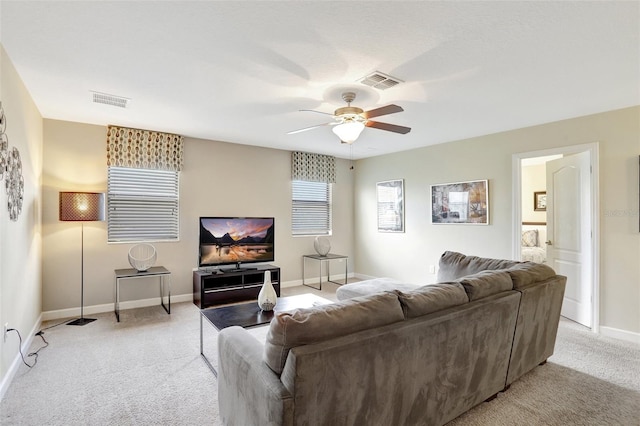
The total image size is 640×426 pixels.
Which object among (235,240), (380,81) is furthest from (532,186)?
(235,240)

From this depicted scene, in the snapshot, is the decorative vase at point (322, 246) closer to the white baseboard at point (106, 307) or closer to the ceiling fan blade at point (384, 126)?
the white baseboard at point (106, 307)

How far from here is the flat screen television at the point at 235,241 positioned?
15.6ft

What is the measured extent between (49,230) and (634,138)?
6.73 m

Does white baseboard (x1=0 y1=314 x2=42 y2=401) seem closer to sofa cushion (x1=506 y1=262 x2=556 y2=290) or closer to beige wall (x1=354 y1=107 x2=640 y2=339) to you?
sofa cushion (x1=506 y1=262 x2=556 y2=290)

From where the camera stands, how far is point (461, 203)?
16.6 feet

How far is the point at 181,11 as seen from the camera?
6.33 feet

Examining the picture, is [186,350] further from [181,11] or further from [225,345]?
[181,11]

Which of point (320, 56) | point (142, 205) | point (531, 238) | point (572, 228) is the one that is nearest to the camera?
point (320, 56)

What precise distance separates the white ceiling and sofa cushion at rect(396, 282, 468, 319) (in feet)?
5.34

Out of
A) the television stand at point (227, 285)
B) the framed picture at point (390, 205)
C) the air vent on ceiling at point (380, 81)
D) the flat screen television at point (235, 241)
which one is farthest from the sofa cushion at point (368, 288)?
the framed picture at point (390, 205)

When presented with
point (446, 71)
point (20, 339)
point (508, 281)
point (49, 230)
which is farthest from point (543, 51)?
point (49, 230)

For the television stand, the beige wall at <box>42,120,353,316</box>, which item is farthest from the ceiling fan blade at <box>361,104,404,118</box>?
the beige wall at <box>42,120,353,316</box>

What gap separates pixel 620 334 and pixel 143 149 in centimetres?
617

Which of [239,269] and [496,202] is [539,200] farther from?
[239,269]
